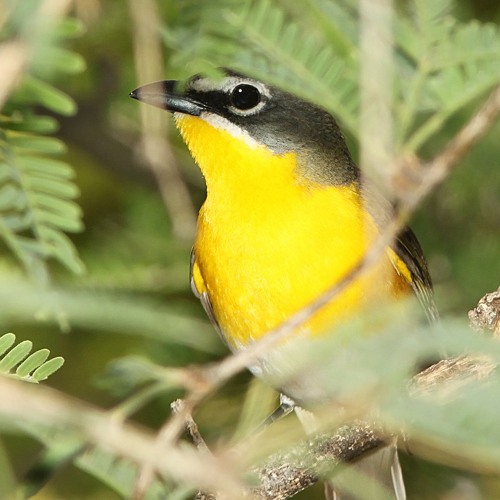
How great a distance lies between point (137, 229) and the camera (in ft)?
18.1

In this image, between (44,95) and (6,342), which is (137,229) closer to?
(44,95)

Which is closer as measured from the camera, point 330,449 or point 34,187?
point 34,187

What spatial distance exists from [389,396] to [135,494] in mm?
464

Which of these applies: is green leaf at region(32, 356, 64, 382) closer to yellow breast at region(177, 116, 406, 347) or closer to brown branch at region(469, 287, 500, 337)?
brown branch at region(469, 287, 500, 337)

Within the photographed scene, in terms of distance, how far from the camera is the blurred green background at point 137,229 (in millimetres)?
4566

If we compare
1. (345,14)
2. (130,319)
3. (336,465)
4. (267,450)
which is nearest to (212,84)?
(345,14)

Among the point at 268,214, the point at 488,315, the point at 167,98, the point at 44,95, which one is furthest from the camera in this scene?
the point at 268,214

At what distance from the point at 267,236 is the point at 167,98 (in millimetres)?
629

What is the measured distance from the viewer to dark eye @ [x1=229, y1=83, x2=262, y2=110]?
4059 millimetres

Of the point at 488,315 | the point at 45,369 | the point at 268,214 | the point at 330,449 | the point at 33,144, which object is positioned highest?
the point at 33,144

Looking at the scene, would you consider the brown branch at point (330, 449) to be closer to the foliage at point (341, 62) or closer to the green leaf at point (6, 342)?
the foliage at point (341, 62)

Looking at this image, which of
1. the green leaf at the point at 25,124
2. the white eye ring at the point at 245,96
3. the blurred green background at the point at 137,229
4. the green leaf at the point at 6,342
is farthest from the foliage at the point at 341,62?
the green leaf at the point at 6,342

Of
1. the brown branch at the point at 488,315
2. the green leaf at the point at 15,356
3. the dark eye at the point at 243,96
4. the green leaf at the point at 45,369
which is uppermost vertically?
the dark eye at the point at 243,96

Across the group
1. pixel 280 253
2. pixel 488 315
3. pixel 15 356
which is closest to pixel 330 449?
pixel 488 315
